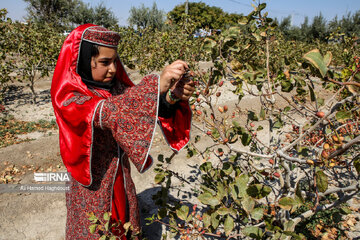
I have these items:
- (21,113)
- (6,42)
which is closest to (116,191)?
(21,113)

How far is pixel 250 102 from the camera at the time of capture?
7949 mm

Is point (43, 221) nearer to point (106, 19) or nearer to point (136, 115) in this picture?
point (136, 115)

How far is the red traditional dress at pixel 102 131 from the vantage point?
1.33 metres

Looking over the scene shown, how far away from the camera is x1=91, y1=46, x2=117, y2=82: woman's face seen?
5.20 feet

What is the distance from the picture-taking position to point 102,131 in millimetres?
1665

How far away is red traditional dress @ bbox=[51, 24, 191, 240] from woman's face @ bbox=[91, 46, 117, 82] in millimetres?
49

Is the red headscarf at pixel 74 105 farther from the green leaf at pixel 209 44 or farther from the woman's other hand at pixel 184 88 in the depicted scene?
the green leaf at pixel 209 44

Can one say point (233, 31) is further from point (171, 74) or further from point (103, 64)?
point (103, 64)

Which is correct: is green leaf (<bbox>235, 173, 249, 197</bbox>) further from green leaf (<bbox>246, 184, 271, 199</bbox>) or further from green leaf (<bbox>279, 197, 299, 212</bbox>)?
green leaf (<bbox>279, 197, 299, 212</bbox>)

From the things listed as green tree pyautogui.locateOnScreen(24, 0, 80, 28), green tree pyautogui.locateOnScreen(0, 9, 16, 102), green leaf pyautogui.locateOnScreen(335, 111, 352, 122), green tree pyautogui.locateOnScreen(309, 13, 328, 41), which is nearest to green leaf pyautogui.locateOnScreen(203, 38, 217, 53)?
green leaf pyautogui.locateOnScreen(335, 111, 352, 122)

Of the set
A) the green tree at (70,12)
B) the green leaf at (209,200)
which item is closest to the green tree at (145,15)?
the green tree at (70,12)

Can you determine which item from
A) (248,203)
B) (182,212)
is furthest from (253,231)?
(182,212)

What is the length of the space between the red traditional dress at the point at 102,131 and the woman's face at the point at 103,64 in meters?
0.05

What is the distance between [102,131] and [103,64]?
1.43 ft
